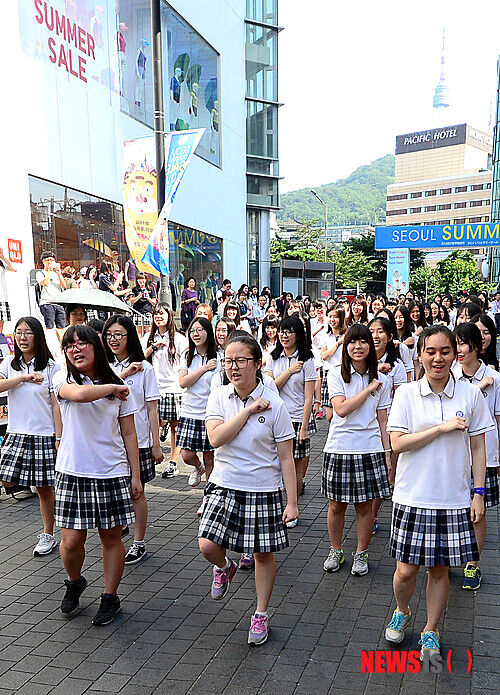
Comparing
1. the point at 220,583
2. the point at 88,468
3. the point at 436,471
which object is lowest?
the point at 220,583

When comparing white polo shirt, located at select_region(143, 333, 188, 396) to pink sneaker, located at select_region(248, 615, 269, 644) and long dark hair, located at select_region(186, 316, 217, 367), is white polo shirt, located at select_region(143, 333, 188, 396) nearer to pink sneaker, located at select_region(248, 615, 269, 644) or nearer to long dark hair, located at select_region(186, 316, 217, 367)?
long dark hair, located at select_region(186, 316, 217, 367)

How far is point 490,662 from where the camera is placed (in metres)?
3.62

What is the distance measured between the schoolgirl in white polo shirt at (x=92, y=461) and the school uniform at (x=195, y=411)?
2113 millimetres

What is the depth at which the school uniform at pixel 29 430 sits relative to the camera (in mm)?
5207

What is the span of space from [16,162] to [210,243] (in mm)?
14275

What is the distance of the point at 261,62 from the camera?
37031mm

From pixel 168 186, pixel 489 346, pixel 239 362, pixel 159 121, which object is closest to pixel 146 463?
pixel 239 362

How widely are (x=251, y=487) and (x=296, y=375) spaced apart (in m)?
2.24

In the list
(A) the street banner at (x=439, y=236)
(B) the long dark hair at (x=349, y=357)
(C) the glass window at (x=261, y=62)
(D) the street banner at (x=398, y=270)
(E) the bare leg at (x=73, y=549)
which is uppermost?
(C) the glass window at (x=261, y=62)

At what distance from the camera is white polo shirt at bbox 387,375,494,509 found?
3539 millimetres

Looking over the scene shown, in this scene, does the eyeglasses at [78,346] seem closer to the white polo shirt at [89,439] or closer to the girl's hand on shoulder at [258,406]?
the white polo shirt at [89,439]

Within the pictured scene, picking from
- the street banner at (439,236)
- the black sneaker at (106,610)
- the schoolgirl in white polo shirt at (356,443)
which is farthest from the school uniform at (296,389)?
the street banner at (439,236)

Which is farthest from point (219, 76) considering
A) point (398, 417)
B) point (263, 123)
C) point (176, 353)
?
point (398, 417)

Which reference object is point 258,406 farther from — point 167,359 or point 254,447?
point 167,359
